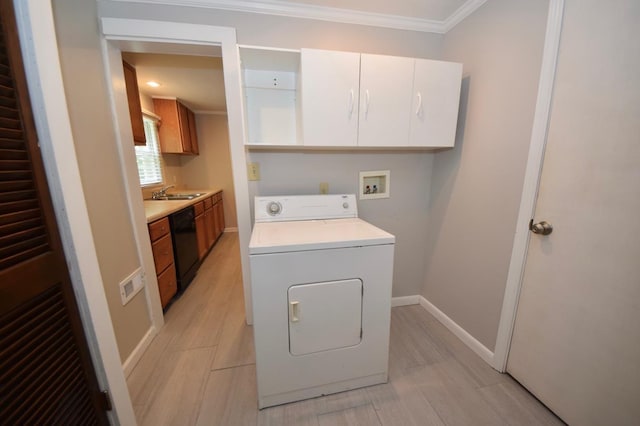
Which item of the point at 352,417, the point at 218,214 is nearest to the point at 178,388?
the point at 352,417

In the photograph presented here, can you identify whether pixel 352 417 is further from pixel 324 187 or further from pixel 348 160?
pixel 348 160

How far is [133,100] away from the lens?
1.83m

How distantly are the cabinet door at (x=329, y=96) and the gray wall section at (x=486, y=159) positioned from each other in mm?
795

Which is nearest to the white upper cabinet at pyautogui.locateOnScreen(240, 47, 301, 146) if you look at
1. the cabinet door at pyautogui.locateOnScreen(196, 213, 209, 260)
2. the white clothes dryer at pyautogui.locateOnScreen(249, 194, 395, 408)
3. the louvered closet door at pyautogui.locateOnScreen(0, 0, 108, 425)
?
the white clothes dryer at pyautogui.locateOnScreen(249, 194, 395, 408)

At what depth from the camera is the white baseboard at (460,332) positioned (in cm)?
148

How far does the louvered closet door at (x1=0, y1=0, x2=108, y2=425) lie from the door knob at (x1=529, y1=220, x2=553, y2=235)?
2.05 m

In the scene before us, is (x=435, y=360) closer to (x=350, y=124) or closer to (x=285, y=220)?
(x=285, y=220)

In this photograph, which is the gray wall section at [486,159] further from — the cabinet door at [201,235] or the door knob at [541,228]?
the cabinet door at [201,235]

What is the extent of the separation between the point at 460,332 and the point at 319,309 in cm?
125

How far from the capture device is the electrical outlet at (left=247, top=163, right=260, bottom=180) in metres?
1.61

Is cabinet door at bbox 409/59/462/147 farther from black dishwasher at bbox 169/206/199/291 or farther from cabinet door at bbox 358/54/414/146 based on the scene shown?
black dishwasher at bbox 169/206/199/291

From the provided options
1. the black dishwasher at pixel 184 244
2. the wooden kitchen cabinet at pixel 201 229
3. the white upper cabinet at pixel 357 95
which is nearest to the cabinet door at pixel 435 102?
the white upper cabinet at pixel 357 95

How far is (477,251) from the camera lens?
151cm

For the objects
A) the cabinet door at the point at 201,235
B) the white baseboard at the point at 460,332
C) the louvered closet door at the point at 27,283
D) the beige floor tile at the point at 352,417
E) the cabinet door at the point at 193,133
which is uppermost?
the cabinet door at the point at 193,133
